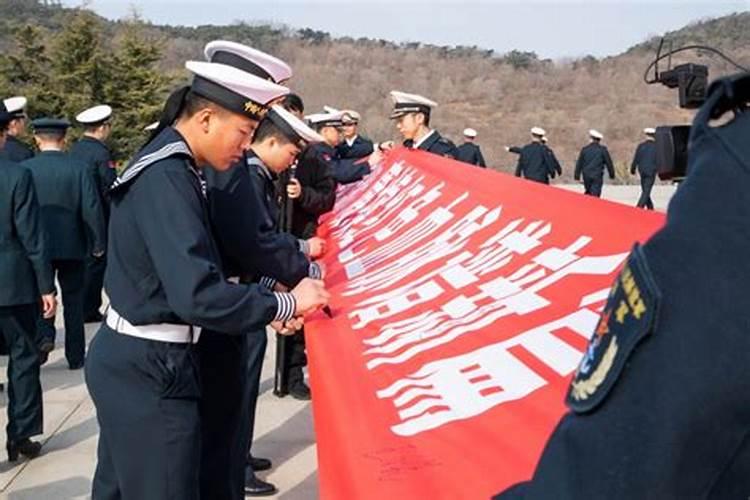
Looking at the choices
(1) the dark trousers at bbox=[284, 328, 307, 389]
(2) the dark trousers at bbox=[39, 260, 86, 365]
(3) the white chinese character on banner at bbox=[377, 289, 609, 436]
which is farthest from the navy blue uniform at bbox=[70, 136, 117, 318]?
(3) the white chinese character on banner at bbox=[377, 289, 609, 436]

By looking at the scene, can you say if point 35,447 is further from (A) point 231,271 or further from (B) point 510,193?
(B) point 510,193

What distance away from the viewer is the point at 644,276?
0.75 meters

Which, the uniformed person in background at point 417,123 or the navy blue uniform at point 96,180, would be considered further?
the navy blue uniform at point 96,180

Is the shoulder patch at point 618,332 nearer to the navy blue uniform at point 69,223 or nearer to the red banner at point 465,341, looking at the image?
the red banner at point 465,341

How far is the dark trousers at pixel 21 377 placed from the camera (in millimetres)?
4555

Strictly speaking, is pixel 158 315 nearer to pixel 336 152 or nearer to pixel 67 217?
pixel 67 217

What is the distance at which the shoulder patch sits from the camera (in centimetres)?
73

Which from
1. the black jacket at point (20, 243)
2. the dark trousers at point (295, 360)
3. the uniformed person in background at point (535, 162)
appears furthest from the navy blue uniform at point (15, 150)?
the uniformed person in background at point (535, 162)

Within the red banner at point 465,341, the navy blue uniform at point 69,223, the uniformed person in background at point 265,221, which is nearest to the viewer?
the red banner at point 465,341

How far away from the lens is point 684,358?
716mm

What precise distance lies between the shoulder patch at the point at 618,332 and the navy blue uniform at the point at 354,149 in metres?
8.32

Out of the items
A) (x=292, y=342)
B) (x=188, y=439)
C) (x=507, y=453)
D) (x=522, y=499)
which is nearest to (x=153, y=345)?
Result: (x=188, y=439)

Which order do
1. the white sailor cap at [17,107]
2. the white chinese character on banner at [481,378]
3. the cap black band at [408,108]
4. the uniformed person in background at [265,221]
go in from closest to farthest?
the white chinese character on banner at [481,378] → the uniformed person in background at [265,221] → the white sailor cap at [17,107] → the cap black band at [408,108]

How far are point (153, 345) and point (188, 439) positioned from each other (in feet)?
0.93
